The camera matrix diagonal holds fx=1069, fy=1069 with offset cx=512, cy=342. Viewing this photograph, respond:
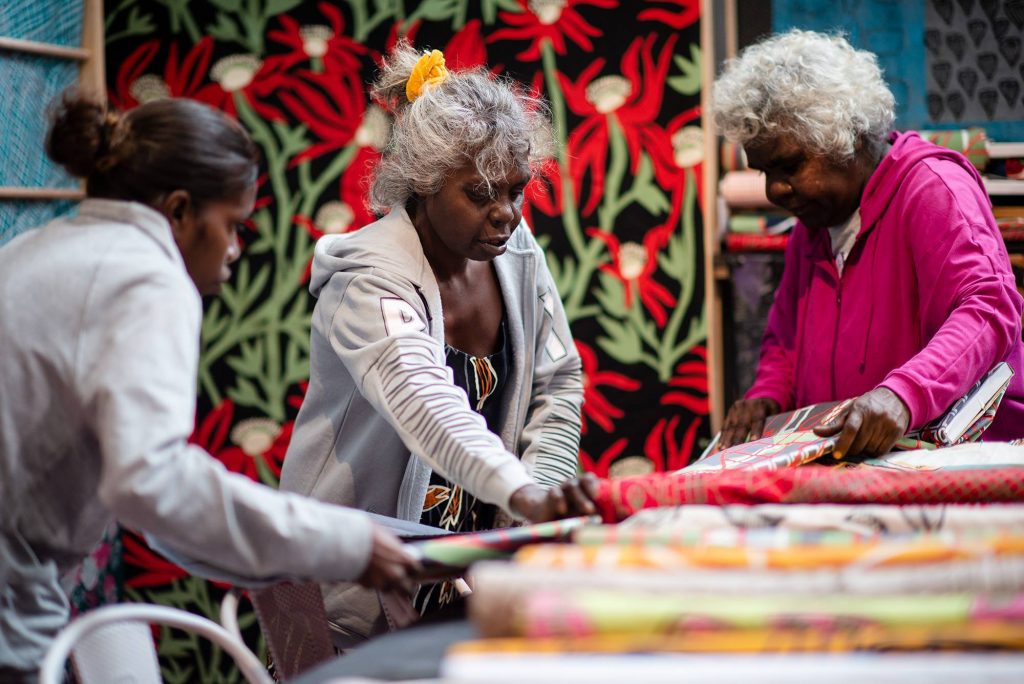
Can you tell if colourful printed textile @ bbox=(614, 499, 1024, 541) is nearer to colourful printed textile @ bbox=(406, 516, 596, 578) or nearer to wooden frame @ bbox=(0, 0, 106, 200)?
colourful printed textile @ bbox=(406, 516, 596, 578)

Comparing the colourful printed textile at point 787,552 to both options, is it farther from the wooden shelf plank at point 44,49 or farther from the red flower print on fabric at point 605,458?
the wooden shelf plank at point 44,49

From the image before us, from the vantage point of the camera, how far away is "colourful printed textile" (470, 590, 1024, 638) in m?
0.97

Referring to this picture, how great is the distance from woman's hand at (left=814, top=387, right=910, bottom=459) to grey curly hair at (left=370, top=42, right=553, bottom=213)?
740 mm

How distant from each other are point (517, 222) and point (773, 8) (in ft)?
5.71

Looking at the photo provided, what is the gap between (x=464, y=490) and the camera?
2.07 m

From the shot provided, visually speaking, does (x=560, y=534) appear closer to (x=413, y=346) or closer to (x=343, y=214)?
(x=413, y=346)

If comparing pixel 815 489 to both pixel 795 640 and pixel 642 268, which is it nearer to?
pixel 795 640

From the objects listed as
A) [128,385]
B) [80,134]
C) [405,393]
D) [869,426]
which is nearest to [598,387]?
[869,426]

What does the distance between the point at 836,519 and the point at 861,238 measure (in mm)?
1138

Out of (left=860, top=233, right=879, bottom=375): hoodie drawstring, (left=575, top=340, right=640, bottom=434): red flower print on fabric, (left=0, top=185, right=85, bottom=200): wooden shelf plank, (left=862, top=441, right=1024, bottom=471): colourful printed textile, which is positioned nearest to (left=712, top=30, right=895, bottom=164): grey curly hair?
(left=860, top=233, right=879, bottom=375): hoodie drawstring

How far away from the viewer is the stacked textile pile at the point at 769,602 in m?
0.93

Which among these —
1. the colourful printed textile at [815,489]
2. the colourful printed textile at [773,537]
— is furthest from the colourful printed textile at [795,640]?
the colourful printed textile at [815,489]

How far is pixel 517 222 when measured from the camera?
2.04 meters

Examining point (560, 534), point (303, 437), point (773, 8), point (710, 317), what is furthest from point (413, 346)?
point (773, 8)
